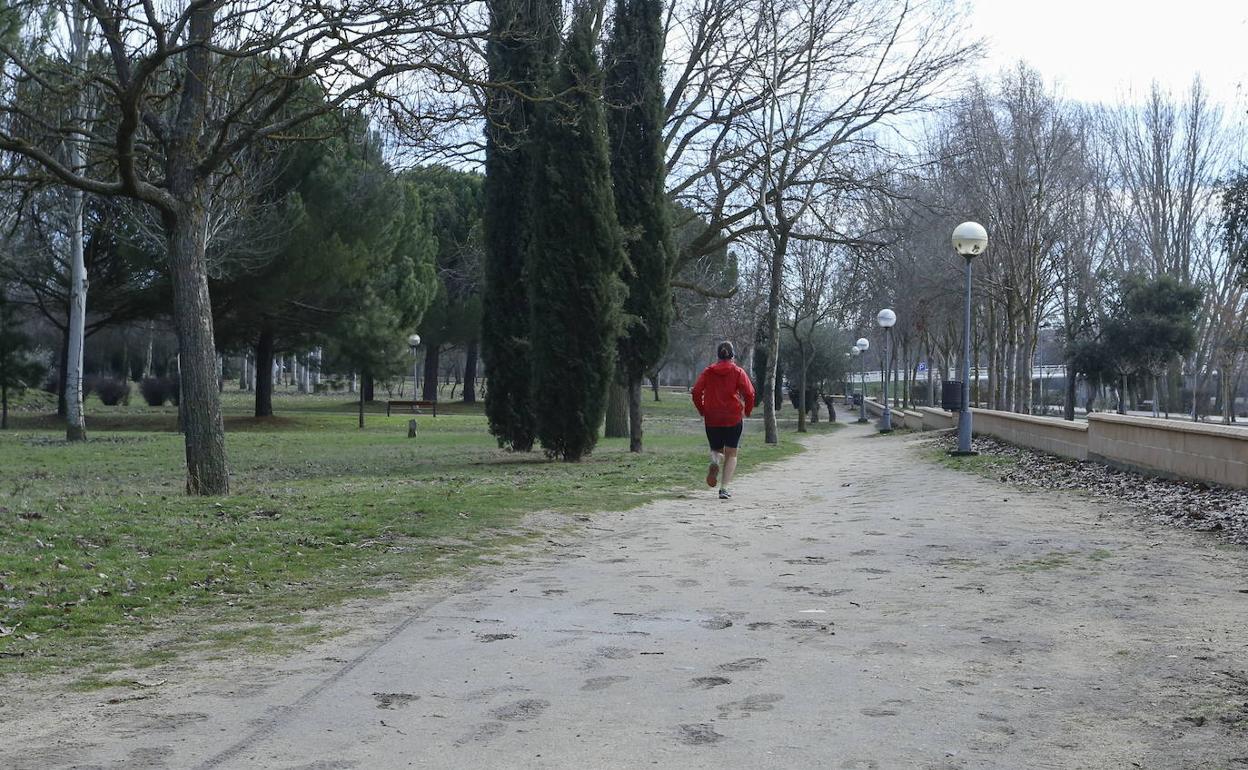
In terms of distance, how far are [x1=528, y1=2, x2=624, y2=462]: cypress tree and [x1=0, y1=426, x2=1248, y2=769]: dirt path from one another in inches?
447

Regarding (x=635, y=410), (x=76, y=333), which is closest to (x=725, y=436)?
(x=635, y=410)

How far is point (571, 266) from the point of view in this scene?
20.6 m

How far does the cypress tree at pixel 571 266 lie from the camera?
20625mm

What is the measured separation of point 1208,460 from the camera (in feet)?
42.4

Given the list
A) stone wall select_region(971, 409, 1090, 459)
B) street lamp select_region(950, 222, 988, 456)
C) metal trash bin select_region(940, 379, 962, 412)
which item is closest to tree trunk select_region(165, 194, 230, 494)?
stone wall select_region(971, 409, 1090, 459)

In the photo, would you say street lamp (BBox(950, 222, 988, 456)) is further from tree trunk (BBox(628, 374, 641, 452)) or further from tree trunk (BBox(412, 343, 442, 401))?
tree trunk (BBox(412, 343, 442, 401))

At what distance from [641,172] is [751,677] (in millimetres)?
19594

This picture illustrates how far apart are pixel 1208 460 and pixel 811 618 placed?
789 cm

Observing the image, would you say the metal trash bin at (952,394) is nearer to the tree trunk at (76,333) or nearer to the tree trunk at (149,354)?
the tree trunk at (76,333)

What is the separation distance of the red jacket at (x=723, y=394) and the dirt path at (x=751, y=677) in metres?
4.85

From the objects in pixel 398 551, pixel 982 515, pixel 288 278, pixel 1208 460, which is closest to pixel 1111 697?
pixel 398 551

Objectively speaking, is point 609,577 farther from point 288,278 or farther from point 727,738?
point 288,278

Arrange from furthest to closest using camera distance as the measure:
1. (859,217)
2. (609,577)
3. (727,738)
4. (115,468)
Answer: (859,217) → (115,468) → (609,577) → (727,738)

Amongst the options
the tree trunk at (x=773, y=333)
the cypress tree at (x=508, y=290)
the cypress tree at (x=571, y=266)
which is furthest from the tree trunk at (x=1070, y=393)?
the cypress tree at (x=571, y=266)
